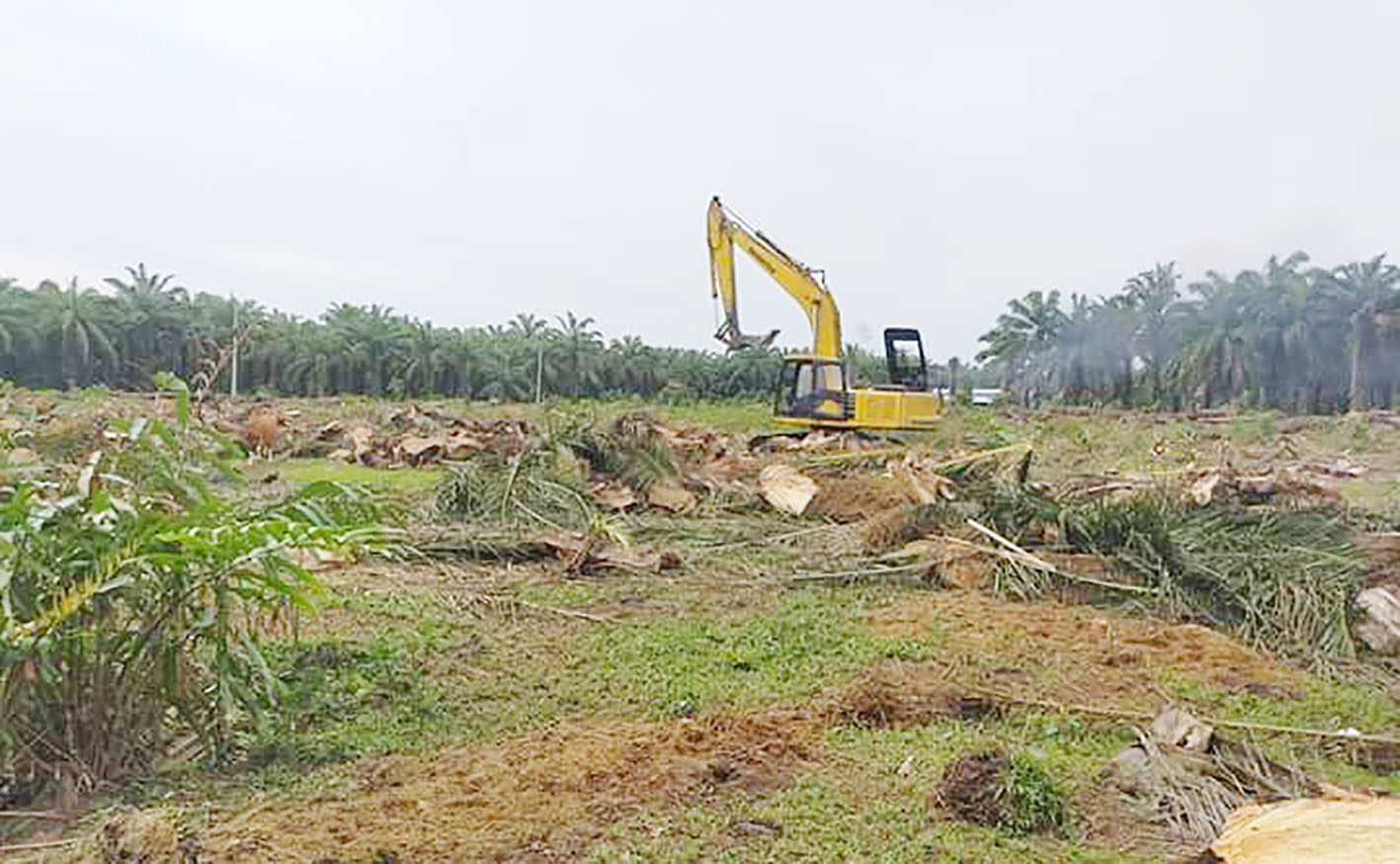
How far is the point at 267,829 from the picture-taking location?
322cm

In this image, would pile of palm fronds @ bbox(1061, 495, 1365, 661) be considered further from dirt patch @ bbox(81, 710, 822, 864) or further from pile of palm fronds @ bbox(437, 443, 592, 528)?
pile of palm fronds @ bbox(437, 443, 592, 528)

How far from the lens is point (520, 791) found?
357 cm

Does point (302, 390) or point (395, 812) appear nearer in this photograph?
point (395, 812)

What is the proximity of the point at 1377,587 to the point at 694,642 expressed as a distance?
4.01 meters

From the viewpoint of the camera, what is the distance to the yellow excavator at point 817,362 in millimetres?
19484

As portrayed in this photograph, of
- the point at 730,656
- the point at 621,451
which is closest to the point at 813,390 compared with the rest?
the point at 621,451

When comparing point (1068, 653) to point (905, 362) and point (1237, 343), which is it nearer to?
point (905, 362)

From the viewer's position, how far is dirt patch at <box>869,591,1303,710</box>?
5.22 m

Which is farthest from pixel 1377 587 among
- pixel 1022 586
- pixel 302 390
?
pixel 302 390

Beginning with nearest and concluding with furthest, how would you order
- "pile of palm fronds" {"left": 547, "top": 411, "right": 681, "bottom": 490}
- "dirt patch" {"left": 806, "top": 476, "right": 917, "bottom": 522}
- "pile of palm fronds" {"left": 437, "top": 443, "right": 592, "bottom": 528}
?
1. "pile of palm fronds" {"left": 437, "top": 443, "right": 592, "bottom": 528}
2. "dirt patch" {"left": 806, "top": 476, "right": 917, "bottom": 522}
3. "pile of palm fronds" {"left": 547, "top": 411, "right": 681, "bottom": 490}

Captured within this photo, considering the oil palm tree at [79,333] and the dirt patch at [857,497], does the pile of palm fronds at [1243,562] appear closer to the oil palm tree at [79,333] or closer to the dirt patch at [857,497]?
the dirt patch at [857,497]

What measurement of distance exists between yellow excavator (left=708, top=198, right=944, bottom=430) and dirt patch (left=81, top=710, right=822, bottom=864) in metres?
15.3

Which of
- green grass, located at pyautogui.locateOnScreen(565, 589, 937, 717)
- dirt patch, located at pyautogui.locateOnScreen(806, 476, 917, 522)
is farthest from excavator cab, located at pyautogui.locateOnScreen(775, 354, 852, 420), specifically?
green grass, located at pyautogui.locateOnScreen(565, 589, 937, 717)

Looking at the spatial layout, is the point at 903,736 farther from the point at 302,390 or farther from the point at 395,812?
the point at 302,390
